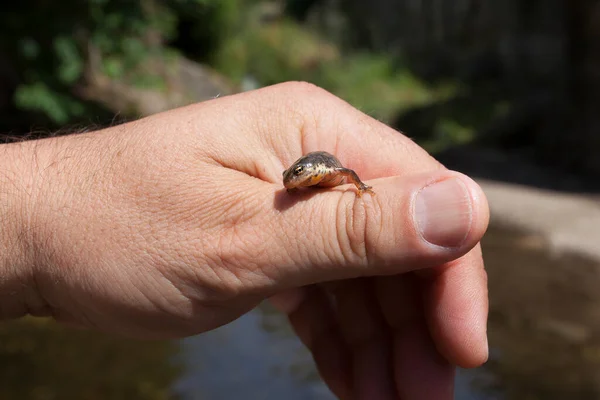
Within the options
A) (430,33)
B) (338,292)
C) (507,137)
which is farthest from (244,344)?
(430,33)

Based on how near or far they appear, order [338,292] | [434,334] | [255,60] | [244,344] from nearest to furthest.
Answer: [434,334] < [338,292] < [244,344] < [255,60]

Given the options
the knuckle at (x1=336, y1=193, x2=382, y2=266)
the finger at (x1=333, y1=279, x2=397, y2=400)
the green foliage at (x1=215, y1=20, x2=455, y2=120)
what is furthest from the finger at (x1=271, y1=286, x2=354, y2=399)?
the green foliage at (x1=215, y1=20, x2=455, y2=120)

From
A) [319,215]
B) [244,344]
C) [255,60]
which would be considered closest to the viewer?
[319,215]

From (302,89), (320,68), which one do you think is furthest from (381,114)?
(302,89)

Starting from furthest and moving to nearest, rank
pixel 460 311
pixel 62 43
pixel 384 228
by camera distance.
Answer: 1. pixel 62 43
2. pixel 460 311
3. pixel 384 228

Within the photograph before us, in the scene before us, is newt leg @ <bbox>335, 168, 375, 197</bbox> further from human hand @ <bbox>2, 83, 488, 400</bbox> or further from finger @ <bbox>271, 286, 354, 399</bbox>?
finger @ <bbox>271, 286, 354, 399</bbox>

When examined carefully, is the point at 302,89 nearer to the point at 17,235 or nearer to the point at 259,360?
the point at 17,235

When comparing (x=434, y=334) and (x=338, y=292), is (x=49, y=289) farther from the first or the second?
(x=434, y=334)
